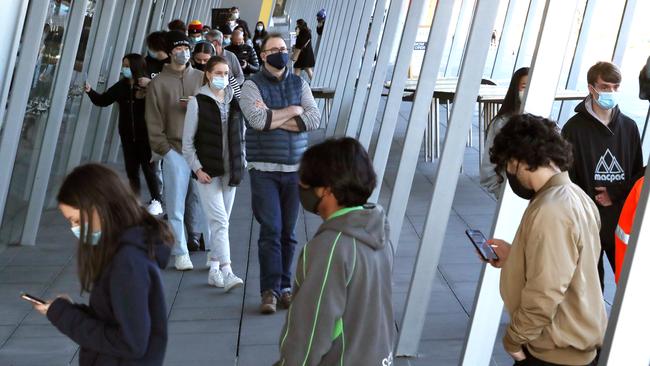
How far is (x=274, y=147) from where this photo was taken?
23.9 feet

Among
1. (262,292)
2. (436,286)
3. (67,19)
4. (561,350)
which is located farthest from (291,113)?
(67,19)

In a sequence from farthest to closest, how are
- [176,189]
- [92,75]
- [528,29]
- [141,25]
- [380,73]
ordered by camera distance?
1. [528,29]
2. [141,25]
3. [92,75]
4. [380,73]
5. [176,189]

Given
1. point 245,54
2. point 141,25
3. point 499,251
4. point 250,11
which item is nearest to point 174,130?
point 499,251

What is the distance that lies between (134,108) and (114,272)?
23.6 feet

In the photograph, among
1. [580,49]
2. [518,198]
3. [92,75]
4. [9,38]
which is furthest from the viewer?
[580,49]

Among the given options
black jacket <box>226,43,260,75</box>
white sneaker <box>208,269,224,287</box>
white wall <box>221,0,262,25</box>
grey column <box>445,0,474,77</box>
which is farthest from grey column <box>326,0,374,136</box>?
white wall <box>221,0,262,25</box>

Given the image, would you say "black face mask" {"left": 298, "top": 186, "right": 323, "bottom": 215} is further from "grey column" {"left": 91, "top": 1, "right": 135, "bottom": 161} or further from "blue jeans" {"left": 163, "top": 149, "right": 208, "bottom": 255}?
"grey column" {"left": 91, "top": 1, "right": 135, "bottom": 161}

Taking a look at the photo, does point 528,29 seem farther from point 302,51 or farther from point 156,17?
point 302,51

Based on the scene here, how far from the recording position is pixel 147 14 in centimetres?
1567

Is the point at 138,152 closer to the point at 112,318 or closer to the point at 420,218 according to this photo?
the point at 420,218

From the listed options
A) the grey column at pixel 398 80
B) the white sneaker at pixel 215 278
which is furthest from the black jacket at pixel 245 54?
the white sneaker at pixel 215 278

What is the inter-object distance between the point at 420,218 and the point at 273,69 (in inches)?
161

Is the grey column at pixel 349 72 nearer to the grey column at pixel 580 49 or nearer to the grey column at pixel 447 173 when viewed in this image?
the grey column at pixel 580 49

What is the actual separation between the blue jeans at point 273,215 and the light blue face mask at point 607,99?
2016mm
